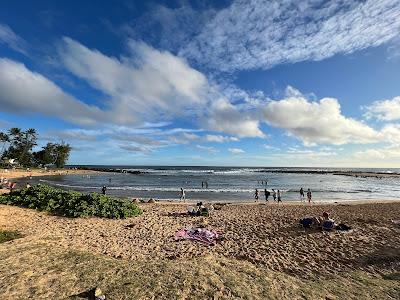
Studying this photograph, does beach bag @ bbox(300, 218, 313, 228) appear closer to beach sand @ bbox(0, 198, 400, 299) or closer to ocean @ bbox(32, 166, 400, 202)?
Answer: beach sand @ bbox(0, 198, 400, 299)

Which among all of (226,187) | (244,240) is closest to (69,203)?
(244,240)

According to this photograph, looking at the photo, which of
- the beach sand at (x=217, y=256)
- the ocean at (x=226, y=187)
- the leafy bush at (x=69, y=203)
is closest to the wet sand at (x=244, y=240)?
the beach sand at (x=217, y=256)

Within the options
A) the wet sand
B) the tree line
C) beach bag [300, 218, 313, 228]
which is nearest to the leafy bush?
the wet sand

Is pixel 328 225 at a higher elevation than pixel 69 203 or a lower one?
lower

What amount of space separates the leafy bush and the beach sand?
844 millimetres

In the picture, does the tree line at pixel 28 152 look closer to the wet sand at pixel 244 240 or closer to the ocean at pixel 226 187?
the ocean at pixel 226 187

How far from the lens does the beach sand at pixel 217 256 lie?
293 inches

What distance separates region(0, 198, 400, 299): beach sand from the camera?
24.4 feet

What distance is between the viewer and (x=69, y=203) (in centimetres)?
1803

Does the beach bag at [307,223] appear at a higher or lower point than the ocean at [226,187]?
lower

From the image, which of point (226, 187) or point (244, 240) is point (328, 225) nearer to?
point (244, 240)

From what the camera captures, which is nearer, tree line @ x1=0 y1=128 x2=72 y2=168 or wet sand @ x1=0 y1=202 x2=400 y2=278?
wet sand @ x1=0 y1=202 x2=400 y2=278

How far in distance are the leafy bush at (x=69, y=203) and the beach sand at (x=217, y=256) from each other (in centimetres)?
84

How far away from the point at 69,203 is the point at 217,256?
11.2 metres
